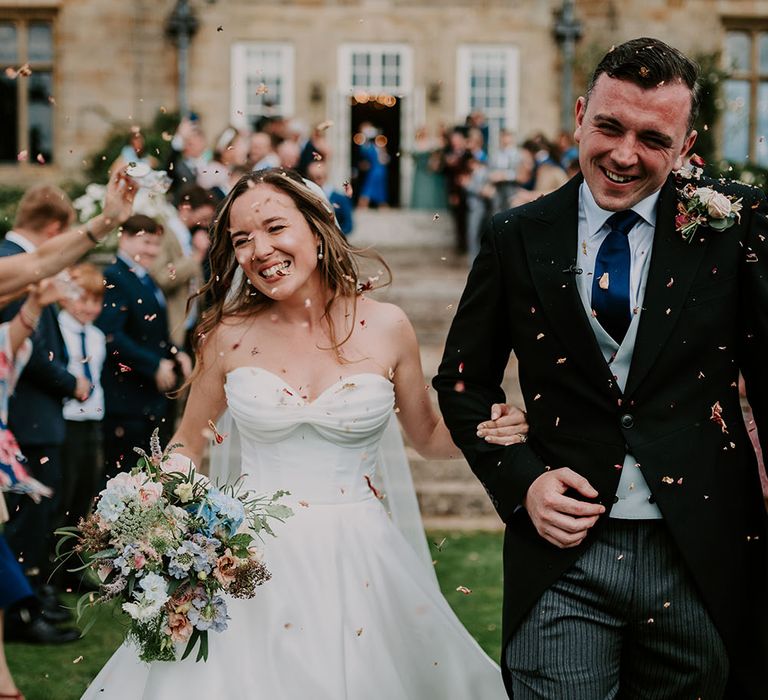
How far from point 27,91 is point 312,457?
1750 centimetres

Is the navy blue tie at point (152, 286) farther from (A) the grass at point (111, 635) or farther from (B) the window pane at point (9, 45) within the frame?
(B) the window pane at point (9, 45)

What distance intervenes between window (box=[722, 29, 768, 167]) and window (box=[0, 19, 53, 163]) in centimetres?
1104

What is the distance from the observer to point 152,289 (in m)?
7.11

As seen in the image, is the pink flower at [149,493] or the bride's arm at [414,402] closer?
the pink flower at [149,493]

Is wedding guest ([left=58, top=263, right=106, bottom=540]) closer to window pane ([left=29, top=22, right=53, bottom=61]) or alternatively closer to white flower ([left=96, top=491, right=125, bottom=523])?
white flower ([left=96, top=491, right=125, bottom=523])

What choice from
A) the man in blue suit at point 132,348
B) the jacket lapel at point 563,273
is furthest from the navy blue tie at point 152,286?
the jacket lapel at point 563,273

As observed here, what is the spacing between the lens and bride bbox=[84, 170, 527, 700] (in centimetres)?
357

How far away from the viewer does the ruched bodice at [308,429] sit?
386cm

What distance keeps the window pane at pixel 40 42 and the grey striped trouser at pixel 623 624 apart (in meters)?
18.3

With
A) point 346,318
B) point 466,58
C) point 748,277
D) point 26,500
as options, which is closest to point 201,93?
point 466,58

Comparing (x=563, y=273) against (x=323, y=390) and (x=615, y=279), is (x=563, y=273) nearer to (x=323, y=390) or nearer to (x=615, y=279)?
(x=615, y=279)

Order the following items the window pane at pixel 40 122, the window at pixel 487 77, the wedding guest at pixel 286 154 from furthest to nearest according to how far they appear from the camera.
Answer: the window pane at pixel 40 122 < the window at pixel 487 77 < the wedding guest at pixel 286 154

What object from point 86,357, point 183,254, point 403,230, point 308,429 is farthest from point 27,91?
point 308,429

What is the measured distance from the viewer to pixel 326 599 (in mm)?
3711
